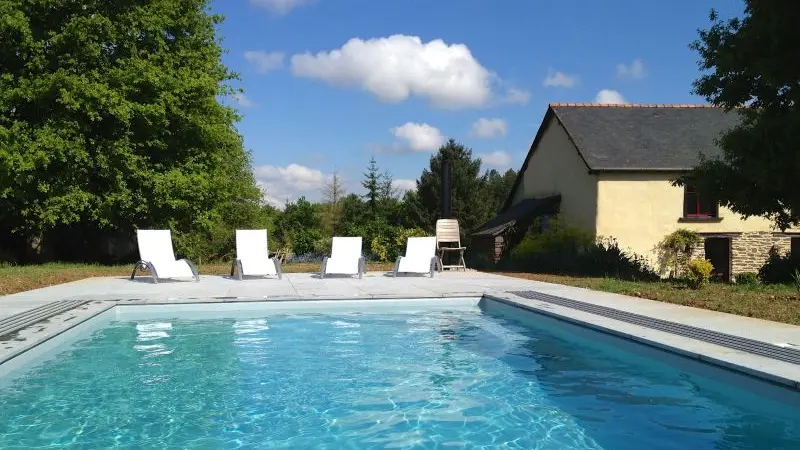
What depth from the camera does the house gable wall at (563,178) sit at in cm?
2055

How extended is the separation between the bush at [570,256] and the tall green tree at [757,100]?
2.62 m

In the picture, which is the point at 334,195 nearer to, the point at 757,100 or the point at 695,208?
the point at 695,208

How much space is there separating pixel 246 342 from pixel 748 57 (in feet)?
38.8

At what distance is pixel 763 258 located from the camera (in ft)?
68.1

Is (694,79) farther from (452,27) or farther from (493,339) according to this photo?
(493,339)

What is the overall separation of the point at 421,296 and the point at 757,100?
31.6ft

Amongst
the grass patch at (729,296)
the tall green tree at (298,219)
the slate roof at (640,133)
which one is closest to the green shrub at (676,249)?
the slate roof at (640,133)

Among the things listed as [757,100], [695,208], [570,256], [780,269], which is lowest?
[780,269]

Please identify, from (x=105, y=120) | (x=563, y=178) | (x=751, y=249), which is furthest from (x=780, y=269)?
(x=105, y=120)

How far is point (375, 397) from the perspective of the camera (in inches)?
203

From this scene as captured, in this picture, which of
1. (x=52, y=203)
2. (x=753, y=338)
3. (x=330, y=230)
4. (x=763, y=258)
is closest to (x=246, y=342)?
(x=753, y=338)

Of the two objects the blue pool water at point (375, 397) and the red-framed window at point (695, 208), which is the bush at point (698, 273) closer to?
the blue pool water at point (375, 397)

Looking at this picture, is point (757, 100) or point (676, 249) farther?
point (676, 249)

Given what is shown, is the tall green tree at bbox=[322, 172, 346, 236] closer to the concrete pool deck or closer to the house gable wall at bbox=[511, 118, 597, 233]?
the house gable wall at bbox=[511, 118, 597, 233]
